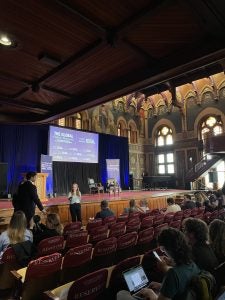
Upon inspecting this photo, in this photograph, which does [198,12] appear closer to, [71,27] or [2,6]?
[71,27]

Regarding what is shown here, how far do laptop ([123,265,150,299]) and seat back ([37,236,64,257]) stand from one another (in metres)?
1.40

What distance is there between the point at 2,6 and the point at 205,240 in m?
3.23

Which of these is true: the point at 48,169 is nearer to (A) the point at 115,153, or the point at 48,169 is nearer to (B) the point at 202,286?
(A) the point at 115,153

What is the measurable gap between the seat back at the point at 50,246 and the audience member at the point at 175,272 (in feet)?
4.91

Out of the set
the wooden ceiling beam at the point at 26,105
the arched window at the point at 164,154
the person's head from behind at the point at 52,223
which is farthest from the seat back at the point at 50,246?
the arched window at the point at 164,154

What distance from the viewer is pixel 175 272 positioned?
170 cm

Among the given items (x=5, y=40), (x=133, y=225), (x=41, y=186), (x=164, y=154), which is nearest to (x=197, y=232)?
(x=133, y=225)

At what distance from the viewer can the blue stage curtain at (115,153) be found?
51.9 ft

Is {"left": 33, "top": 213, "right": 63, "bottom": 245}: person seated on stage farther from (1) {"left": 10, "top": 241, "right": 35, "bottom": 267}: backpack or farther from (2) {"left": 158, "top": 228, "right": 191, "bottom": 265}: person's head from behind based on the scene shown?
(2) {"left": 158, "top": 228, "right": 191, "bottom": 265}: person's head from behind

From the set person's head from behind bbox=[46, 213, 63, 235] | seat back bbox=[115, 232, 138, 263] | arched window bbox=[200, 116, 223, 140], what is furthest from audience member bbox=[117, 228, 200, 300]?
arched window bbox=[200, 116, 223, 140]

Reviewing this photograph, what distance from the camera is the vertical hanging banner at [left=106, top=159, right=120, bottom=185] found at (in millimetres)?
15570

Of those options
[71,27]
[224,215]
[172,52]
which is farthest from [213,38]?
[224,215]

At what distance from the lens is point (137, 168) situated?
63.7 feet

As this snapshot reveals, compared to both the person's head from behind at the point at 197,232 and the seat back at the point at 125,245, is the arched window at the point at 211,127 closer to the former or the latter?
the seat back at the point at 125,245
